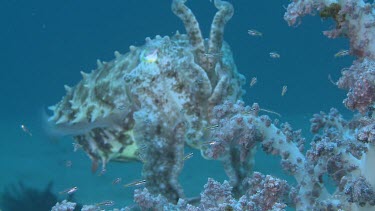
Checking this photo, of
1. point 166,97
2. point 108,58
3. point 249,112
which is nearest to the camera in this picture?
point 249,112

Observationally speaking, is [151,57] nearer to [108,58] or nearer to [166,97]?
[166,97]

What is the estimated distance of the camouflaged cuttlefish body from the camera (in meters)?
4.90

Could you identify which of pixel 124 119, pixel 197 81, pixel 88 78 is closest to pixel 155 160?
pixel 124 119

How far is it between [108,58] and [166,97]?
216ft

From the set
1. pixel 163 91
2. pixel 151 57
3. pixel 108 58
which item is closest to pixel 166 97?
pixel 163 91

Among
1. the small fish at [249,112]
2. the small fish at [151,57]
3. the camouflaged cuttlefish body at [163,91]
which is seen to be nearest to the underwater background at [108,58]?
the camouflaged cuttlefish body at [163,91]

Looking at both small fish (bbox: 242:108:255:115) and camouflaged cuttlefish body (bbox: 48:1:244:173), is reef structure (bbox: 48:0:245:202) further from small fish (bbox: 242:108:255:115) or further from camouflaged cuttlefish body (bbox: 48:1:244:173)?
small fish (bbox: 242:108:255:115)

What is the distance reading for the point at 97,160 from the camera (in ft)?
18.2

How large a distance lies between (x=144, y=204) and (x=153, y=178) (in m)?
0.87

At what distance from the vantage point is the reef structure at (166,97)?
4805 millimetres

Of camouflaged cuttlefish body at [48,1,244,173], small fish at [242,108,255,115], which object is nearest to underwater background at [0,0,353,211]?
camouflaged cuttlefish body at [48,1,244,173]

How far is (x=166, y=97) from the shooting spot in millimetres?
4938

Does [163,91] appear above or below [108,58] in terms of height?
below

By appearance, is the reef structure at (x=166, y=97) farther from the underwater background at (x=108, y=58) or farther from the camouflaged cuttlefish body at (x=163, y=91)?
the underwater background at (x=108, y=58)
